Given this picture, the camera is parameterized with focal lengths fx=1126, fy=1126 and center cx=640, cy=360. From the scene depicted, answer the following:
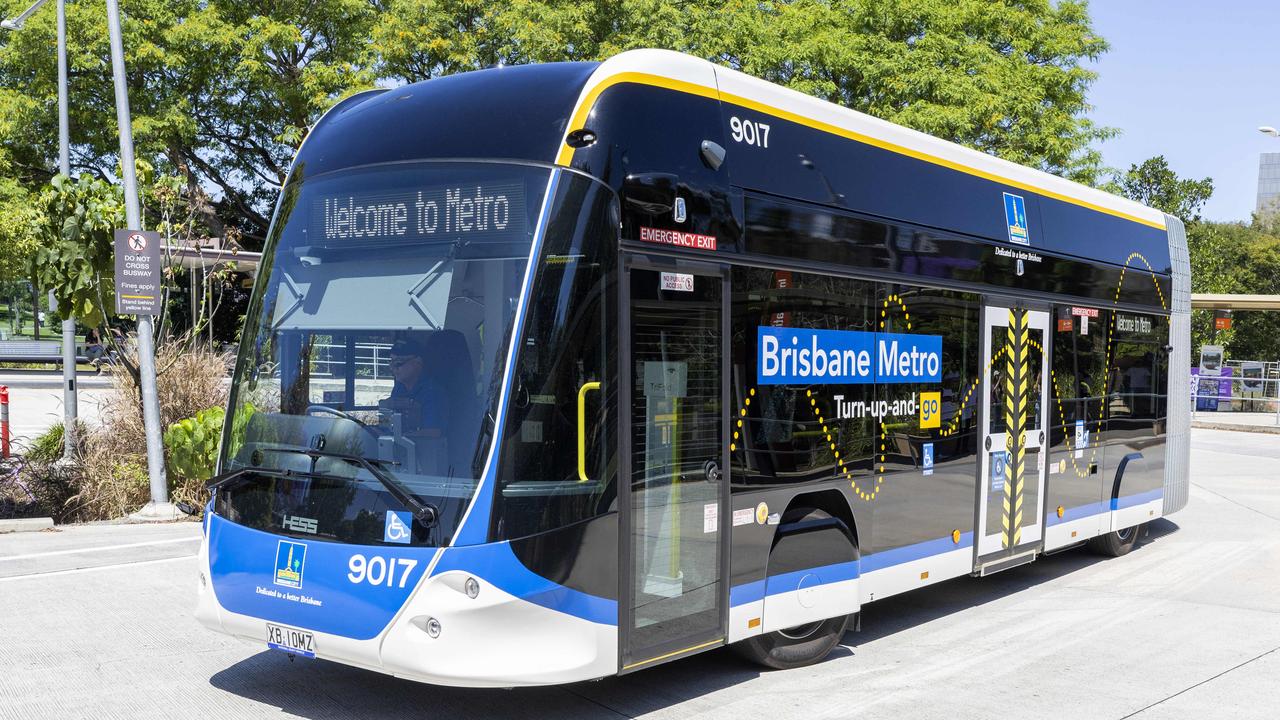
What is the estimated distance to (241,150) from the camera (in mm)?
31641

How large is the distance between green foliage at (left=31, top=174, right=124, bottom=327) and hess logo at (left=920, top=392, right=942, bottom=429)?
33.4ft

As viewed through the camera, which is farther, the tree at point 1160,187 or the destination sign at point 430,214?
the tree at point 1160,187

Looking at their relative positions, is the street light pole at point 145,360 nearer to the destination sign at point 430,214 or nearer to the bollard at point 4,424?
the bollard at point 4,424

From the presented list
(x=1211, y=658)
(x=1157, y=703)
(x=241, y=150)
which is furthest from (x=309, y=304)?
(x=241, y=150)

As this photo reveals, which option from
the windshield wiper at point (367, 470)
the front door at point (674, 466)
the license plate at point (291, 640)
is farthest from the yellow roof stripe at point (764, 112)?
the license plate at point (291, 640)

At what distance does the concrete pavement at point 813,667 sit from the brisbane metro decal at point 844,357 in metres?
1.85

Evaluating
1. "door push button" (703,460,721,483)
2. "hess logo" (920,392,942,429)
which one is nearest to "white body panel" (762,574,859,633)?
"door push button" (703,460,721,483)

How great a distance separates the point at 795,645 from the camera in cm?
711

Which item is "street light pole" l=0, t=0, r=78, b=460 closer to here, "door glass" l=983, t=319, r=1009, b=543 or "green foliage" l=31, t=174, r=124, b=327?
"green foliage" l=31, t=174, r=124, b=327

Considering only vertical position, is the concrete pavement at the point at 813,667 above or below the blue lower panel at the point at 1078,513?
below

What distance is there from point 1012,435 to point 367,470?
575 cm

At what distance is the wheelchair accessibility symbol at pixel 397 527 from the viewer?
5152mm

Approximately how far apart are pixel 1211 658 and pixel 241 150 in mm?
29467

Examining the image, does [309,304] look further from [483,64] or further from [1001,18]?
[1001,18]
